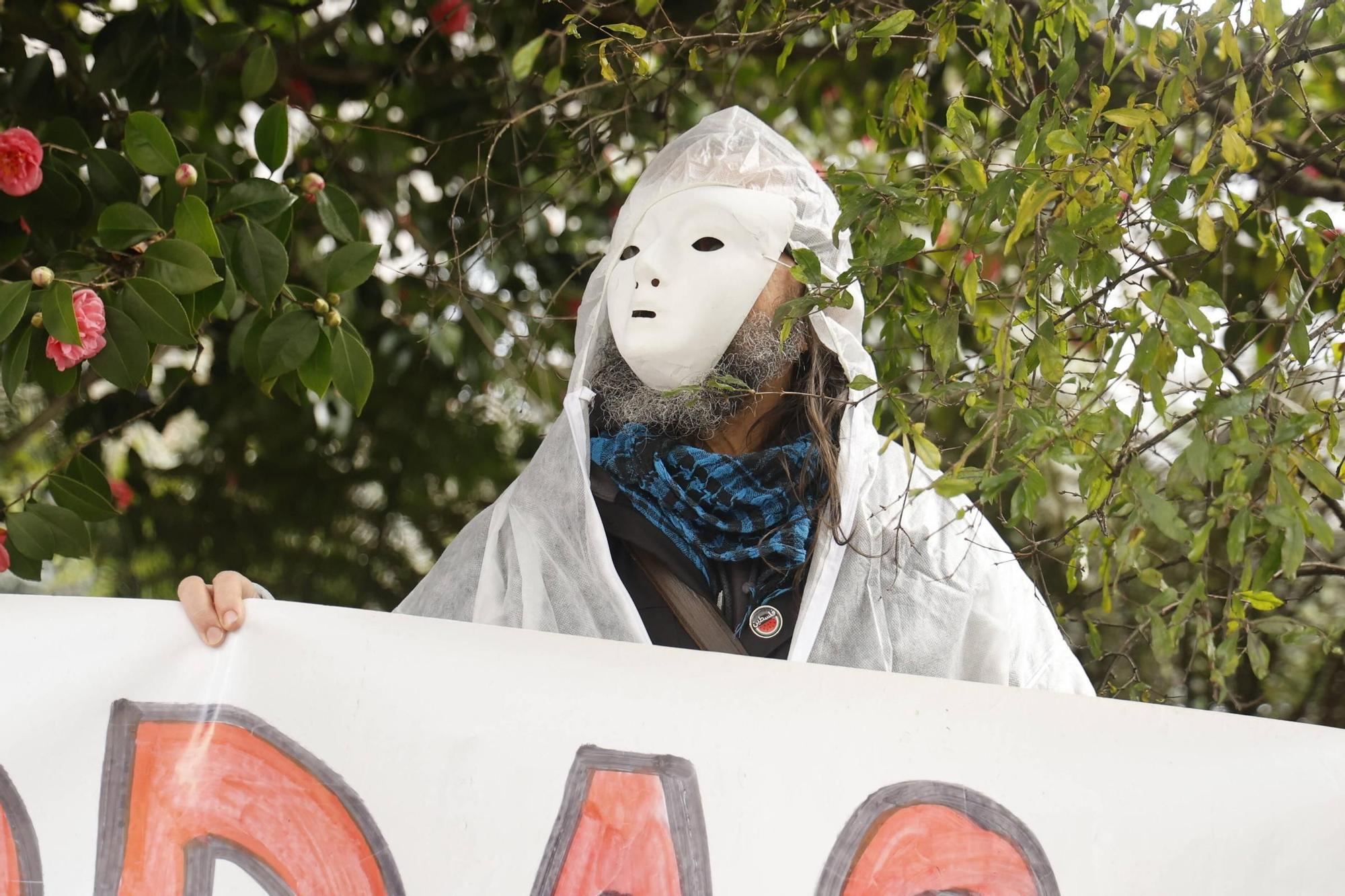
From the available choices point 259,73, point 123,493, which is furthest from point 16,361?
point 123,493

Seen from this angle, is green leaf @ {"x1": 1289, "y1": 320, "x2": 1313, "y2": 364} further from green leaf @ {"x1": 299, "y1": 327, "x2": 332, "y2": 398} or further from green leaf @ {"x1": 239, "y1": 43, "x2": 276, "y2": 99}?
green leaf @ {"x1": 239, "y1": 43, "x2": 276, "y2": 99}

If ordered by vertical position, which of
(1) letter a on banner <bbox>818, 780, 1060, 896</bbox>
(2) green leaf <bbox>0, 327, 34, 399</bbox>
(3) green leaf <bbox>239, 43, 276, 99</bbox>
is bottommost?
(1) letter a on banner <bbox>818, 780, 1060, 896</bbox>

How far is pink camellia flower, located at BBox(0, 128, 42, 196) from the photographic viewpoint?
6.59ft

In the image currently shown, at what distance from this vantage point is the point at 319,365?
1911mm

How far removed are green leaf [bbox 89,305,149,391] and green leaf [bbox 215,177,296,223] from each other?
0.26m

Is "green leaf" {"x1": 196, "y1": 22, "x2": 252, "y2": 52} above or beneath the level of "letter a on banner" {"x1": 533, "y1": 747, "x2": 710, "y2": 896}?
above

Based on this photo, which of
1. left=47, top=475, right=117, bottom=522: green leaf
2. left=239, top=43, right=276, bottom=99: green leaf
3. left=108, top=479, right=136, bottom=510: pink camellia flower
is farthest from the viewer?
left=108, top=479, right=136, bottom=510: pink camellia flower

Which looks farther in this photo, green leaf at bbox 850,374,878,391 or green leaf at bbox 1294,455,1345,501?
green leaf at bbox 850,374,878,391

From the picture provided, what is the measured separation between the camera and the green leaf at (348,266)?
1.89m

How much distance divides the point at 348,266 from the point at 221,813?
2.75 feet

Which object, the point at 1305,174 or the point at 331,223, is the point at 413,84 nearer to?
the point at 331,223

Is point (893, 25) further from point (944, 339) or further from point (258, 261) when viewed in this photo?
point (258, 261)

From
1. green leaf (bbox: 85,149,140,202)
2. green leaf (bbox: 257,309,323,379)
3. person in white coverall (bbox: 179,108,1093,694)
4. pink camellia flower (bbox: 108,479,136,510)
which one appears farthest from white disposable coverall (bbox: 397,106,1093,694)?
pink camellia flower (bbox: 108,479,136,510)

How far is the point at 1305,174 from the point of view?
252 centimetres
